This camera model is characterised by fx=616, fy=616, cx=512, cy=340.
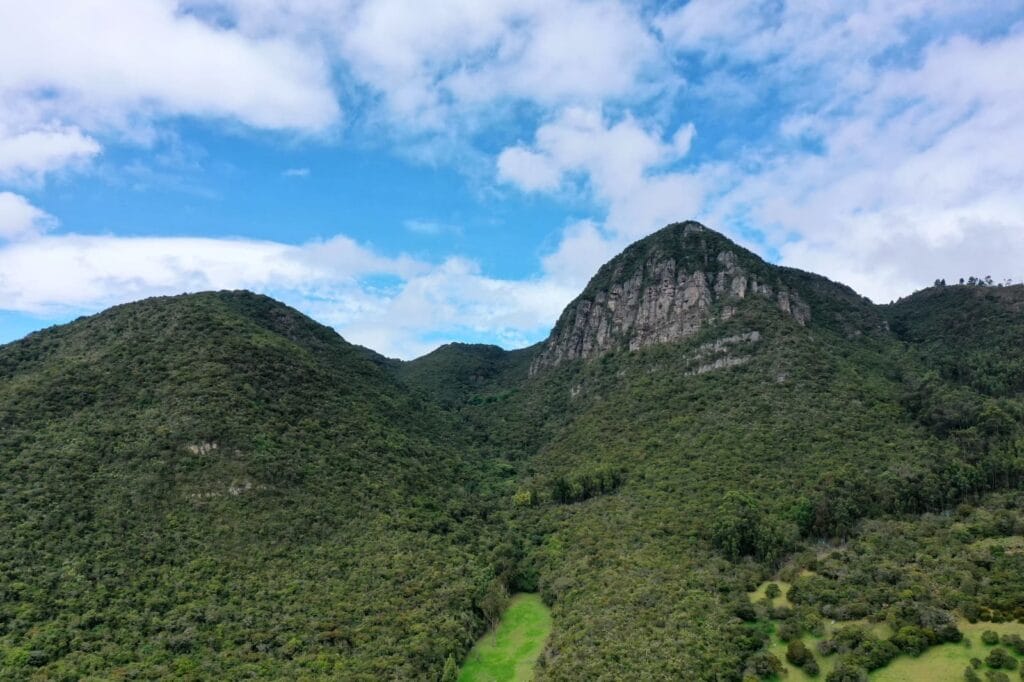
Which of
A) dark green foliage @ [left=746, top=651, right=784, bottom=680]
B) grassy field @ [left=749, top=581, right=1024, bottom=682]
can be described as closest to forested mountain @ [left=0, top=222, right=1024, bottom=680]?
dark green foliage @ [left=746, top=651, right=784, bottom=680]

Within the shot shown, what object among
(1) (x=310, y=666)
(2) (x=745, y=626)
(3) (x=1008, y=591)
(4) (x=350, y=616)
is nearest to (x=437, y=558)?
(4) (x=350, y=616)

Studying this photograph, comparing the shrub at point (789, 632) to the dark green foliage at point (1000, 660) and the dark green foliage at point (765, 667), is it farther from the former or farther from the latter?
the dark green foliage at point (1000, 660)

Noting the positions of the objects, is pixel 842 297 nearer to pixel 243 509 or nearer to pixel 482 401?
pixel 482 401

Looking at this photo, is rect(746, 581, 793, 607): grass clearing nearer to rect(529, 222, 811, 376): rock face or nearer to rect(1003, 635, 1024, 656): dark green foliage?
rect(1003, 635, 1024, 656): dark green foliage

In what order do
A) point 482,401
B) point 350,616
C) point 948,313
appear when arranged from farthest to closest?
point 482,401, point 948,313, point 350,616

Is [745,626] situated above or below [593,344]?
below

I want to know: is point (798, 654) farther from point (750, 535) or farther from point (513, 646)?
point (513, 646)

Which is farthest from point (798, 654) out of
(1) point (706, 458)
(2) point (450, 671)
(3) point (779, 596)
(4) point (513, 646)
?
(1) point (706, 458)
